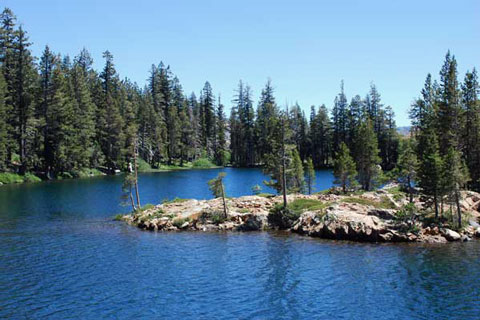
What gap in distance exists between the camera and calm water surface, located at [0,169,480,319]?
73.1 ft

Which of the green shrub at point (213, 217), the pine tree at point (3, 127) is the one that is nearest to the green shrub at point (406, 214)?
the green shrub at point (213, 217)

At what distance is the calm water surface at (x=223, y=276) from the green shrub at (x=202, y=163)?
91.2 m

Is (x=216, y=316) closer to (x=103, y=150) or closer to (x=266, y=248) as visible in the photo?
(x=266, y=248)

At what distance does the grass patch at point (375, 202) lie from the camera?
1721 inches

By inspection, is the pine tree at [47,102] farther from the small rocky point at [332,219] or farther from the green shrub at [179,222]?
the green shrub at [179,222]

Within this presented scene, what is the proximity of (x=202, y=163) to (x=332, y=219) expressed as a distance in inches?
3945

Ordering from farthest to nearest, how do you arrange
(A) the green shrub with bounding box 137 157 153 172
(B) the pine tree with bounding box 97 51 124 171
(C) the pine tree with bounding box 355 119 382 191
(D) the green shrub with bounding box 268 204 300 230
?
(A) the green shrub with bounding box 137 157 153 172 < (B) the pine tree with bounding box 97 51 124 171 < (C) the pine tree with bounding box 355 119 382 191 < (D) the green shrub with bounding box 268 204 300 230

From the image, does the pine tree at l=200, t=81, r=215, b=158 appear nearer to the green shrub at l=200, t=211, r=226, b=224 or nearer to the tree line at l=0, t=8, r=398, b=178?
the tree line at l=0, t=8, r=398, b=178

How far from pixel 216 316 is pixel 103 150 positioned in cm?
9668

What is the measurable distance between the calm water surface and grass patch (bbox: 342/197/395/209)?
8.90m

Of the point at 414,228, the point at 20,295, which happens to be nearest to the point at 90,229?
the point at 20,295

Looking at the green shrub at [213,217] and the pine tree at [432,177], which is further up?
the pine tree at [432,177]

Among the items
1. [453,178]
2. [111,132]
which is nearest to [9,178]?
[111,132]

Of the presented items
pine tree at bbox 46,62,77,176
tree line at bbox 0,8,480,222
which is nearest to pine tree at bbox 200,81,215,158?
tree line at bbox 0,8,480,222
